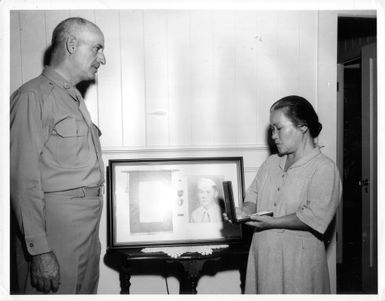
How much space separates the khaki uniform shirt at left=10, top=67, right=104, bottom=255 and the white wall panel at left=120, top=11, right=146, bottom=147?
341mm

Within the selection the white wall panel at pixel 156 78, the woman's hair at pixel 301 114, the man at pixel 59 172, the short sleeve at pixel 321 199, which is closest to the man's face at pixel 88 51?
the man at pixel 59 172

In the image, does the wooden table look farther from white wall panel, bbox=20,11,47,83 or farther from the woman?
white wall panel, bbox=20,11,47,83

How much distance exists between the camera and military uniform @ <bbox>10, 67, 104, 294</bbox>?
4.69 feet

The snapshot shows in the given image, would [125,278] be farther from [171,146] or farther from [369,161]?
[369,161]

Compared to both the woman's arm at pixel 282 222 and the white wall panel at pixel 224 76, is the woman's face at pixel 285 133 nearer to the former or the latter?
the woman's arm at pixel 282 222

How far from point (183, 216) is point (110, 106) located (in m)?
0.75

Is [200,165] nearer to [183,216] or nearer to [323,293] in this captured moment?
[183,216]

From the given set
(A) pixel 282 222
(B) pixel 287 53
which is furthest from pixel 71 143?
(B) pixel 287 53

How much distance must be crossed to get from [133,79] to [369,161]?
1833 millimetres

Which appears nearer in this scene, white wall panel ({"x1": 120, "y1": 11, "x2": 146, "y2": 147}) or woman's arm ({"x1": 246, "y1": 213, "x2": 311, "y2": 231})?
woman's arm ({"x1": 246, "y1": 213, "x2": 311, "y2": 231})

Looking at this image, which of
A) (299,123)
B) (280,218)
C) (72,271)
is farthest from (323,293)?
(72,271)

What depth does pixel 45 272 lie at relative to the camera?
1.46m

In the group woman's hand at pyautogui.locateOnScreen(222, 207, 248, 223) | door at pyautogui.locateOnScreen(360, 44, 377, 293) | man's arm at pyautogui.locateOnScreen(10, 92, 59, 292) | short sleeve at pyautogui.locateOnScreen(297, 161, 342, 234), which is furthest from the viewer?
door at pyautogui.locateOnScreen(360, 44, 377, 293)

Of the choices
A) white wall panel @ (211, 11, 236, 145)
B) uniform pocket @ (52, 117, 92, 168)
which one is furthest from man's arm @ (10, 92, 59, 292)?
white wall panel @ (211, 11, 236, 145)
